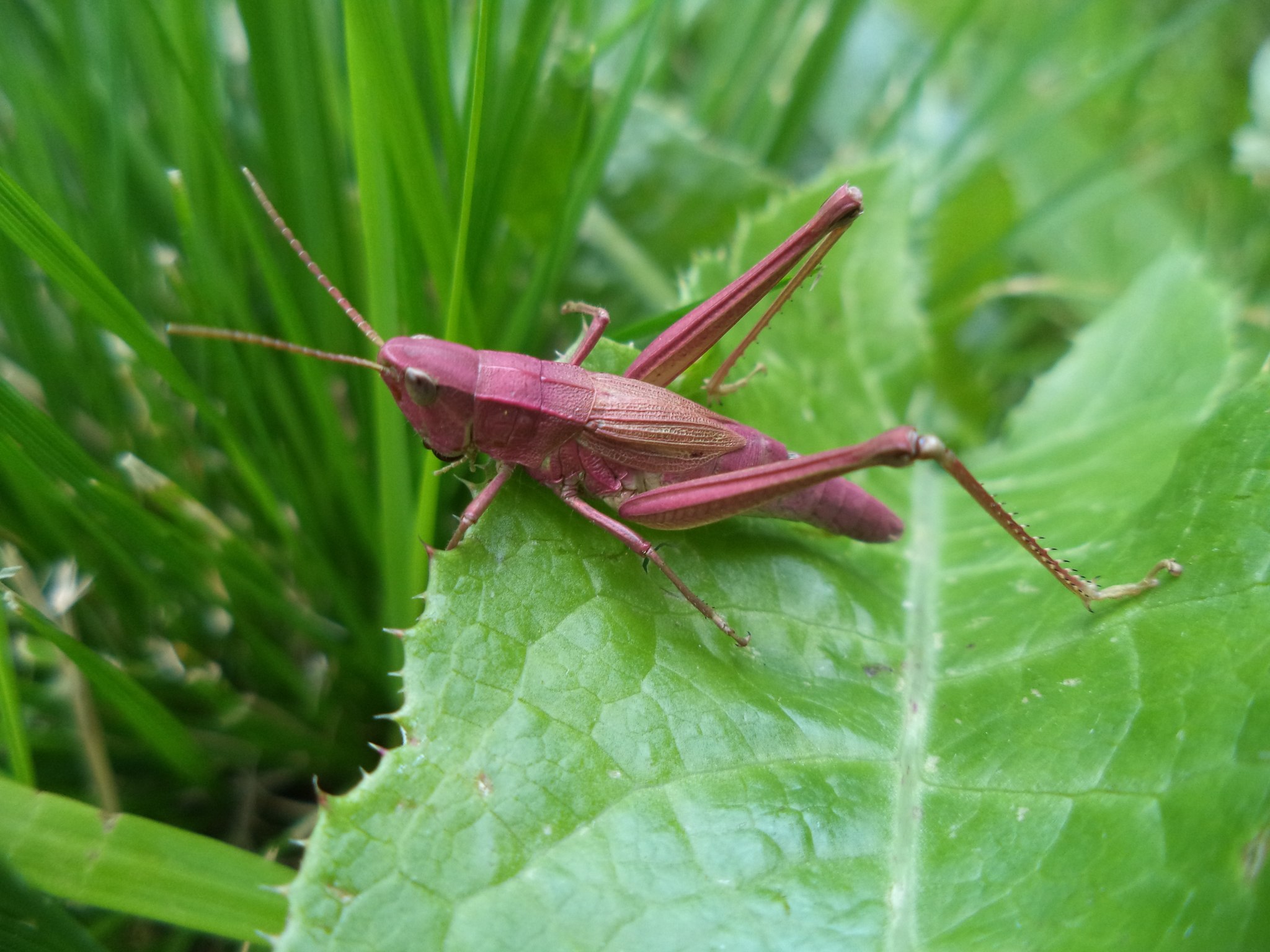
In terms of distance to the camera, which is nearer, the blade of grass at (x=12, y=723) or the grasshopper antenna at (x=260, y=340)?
the blade of grass at (x=12, y=723)

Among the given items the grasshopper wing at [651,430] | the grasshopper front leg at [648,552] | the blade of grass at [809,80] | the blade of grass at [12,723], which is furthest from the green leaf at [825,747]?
the blade of grass at [809,80]

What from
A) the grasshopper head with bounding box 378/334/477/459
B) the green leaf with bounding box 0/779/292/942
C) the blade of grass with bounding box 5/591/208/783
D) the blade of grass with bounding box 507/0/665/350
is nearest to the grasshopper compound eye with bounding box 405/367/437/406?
the grasshopper head with bounding box 378/334/477/459

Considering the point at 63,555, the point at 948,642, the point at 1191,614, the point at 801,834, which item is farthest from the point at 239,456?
the point at 1191,614

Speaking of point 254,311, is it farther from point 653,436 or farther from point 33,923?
point 33,923

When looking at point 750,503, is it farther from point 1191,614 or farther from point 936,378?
point 936,378

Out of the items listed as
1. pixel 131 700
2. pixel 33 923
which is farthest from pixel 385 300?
pixel 33 923

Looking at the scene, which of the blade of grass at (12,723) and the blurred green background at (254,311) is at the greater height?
the blurred green background at (254,311)

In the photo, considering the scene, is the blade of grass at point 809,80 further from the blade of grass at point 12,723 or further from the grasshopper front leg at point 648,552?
the blade of grass at point 12,723
